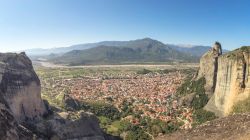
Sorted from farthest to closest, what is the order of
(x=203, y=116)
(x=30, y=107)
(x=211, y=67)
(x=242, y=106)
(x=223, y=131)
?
1. (x=211, y=67)
2. (x=203, y=116)
3. (x=242, y=106)
4. (x=30, y=107)
5. (x=223, y=131)

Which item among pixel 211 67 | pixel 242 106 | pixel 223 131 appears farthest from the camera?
pixel 211 67

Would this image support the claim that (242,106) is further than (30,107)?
Yes

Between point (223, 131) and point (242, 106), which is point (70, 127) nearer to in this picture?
point (223, 131)

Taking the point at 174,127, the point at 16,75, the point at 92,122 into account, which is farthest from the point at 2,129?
the point at 174,127

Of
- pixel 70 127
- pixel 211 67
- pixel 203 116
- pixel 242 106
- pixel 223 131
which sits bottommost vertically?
pixel 203 116

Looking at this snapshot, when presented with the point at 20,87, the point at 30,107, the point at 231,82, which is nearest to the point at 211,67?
the point at 231,82

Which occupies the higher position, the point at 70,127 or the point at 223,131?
the point at 223,131

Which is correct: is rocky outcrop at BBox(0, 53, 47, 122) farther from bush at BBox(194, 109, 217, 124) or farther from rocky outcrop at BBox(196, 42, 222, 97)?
rocky outcrop at BBox(196, 42, 222, 97)

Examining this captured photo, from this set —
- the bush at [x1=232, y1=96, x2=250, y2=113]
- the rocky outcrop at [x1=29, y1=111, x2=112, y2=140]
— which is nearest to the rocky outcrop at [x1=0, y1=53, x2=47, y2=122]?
the rocky outcrop at [x1=29, y1=111, x2=112, y2=140]
